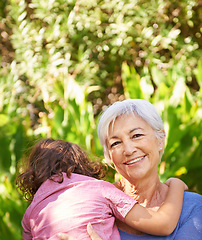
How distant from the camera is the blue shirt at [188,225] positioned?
5.58 feet

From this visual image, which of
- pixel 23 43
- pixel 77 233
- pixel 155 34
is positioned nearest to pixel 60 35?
pixel 23 43

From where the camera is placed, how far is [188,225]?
173cm

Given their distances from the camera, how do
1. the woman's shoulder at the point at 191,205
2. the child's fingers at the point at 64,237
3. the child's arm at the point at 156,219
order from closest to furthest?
the child's fingers at the point at 64,237, the child's arm at the point at 156,219, the woman's shoulder at the point at 191,205

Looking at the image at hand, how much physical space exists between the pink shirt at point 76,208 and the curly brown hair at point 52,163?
3.4 inches

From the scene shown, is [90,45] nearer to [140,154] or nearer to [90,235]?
[140,154]

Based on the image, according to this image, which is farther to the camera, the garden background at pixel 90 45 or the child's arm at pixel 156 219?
the garden background at pixel 90 45

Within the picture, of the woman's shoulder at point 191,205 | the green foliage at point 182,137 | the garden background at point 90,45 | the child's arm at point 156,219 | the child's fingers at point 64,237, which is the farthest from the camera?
the garden background at point 90,45

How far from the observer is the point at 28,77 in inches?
224

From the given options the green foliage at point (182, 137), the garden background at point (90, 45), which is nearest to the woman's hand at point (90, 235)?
the green foliage at point (182, 137)

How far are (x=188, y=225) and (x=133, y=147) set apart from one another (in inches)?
16.2

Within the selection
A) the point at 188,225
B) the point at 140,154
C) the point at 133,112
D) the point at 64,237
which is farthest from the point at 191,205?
the point at 64,237

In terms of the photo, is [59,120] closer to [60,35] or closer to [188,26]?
[60,35]

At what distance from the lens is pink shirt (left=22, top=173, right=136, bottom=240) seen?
1.61 m

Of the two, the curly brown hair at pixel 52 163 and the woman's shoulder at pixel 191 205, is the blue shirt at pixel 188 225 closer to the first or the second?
the woman's shoulder at pixel 191 205
